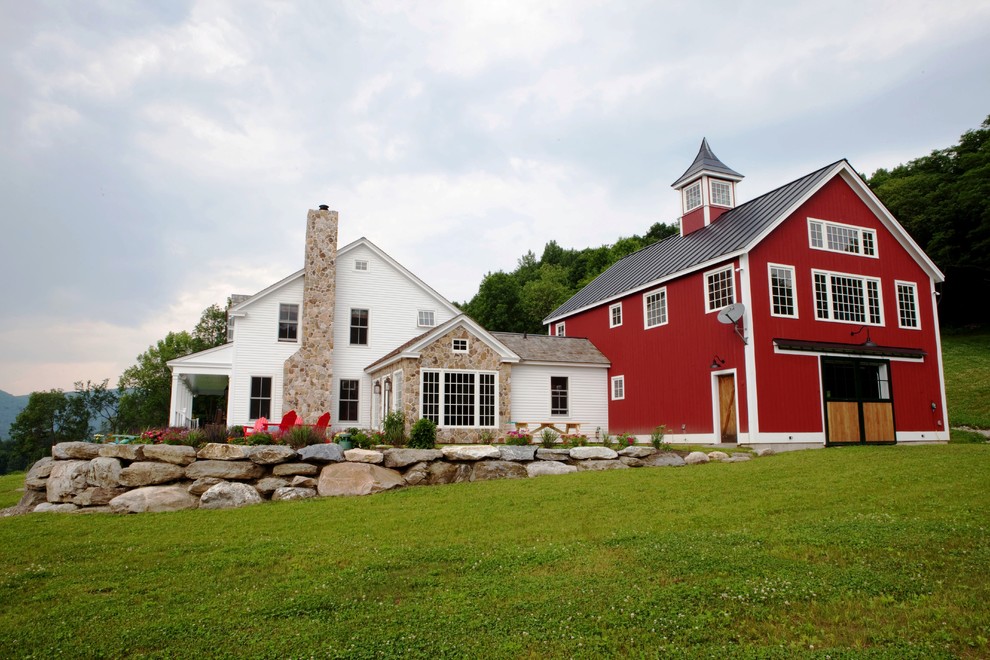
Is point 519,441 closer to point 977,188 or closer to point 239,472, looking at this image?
point 239,472

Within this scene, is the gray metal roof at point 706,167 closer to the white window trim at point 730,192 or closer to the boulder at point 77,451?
the white window trim at point 730,192

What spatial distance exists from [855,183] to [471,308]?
35236 mm

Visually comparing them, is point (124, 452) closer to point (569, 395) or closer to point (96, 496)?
point (96, 496)

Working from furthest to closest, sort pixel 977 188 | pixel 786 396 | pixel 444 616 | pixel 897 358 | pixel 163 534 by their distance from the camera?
pixel 977 188 < pixel 897 358 < pixel 786 396 < pixel 163 534 < pixel 444 616

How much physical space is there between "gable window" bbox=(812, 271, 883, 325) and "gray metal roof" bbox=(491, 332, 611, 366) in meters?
7.22

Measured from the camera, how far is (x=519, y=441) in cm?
1505

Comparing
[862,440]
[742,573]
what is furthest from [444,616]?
[862,440]

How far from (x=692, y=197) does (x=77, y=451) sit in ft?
66.8

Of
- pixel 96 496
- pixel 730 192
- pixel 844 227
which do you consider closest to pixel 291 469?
pixel 96 496

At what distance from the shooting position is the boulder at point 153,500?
→ 10891 millimetres

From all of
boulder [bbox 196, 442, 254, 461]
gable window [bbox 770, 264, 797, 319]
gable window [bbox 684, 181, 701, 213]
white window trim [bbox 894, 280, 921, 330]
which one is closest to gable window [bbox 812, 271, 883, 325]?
white window trim [bbox 894, 280, 921, 330]

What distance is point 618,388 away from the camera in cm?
2284

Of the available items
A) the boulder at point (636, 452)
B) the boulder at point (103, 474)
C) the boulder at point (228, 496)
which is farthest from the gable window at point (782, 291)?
the boulder at point (103, 474)

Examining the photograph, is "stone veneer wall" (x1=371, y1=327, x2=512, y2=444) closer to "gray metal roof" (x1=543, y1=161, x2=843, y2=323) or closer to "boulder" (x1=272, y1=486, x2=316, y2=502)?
"gray metal roof" (x1=543, y1=161, x2=843, y2=323)
